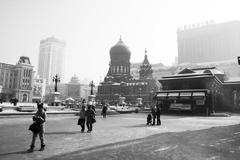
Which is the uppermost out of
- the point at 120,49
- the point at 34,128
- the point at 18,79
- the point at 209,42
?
the point at 209,42

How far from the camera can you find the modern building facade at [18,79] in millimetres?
92625

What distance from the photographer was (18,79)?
310 ft

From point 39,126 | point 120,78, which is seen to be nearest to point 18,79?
point 120,78

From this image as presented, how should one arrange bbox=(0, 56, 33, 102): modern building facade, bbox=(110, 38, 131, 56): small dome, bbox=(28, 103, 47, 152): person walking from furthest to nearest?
bbox=(0, 56, 33, 102): modern building facade < bbox=(110, 38, 131, 56): small dome < bbox=(28, 103, 47, 152): person walking

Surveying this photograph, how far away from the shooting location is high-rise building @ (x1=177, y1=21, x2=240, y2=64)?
5404 inches

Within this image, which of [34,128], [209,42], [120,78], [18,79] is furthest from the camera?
[209,42]

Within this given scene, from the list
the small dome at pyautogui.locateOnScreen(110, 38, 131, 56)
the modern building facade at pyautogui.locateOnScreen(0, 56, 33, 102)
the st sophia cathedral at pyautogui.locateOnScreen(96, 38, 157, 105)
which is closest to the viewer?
the st sophia cathedral at pyautogui.locateOnScreen(96, 38, 157, 105)

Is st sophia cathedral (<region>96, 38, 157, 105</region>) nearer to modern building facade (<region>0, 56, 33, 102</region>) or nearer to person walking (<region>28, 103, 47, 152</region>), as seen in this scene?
modern building facade (<region>0, 56, 33, 102</region>)

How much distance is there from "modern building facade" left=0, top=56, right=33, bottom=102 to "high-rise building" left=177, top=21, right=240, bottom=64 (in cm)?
10823

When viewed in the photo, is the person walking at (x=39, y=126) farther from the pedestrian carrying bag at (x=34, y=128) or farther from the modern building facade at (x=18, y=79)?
the modern building facade at (x=18, y=79)

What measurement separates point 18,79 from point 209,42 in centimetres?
12119

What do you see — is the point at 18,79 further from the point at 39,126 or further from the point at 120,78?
the point at 39,126

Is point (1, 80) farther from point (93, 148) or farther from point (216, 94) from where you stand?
point (93, 148)

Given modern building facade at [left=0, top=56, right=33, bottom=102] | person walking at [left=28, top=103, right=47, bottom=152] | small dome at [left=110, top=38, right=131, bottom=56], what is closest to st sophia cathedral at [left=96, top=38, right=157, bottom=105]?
small dome at [left=110, top=38, right=131, bottom=56]
